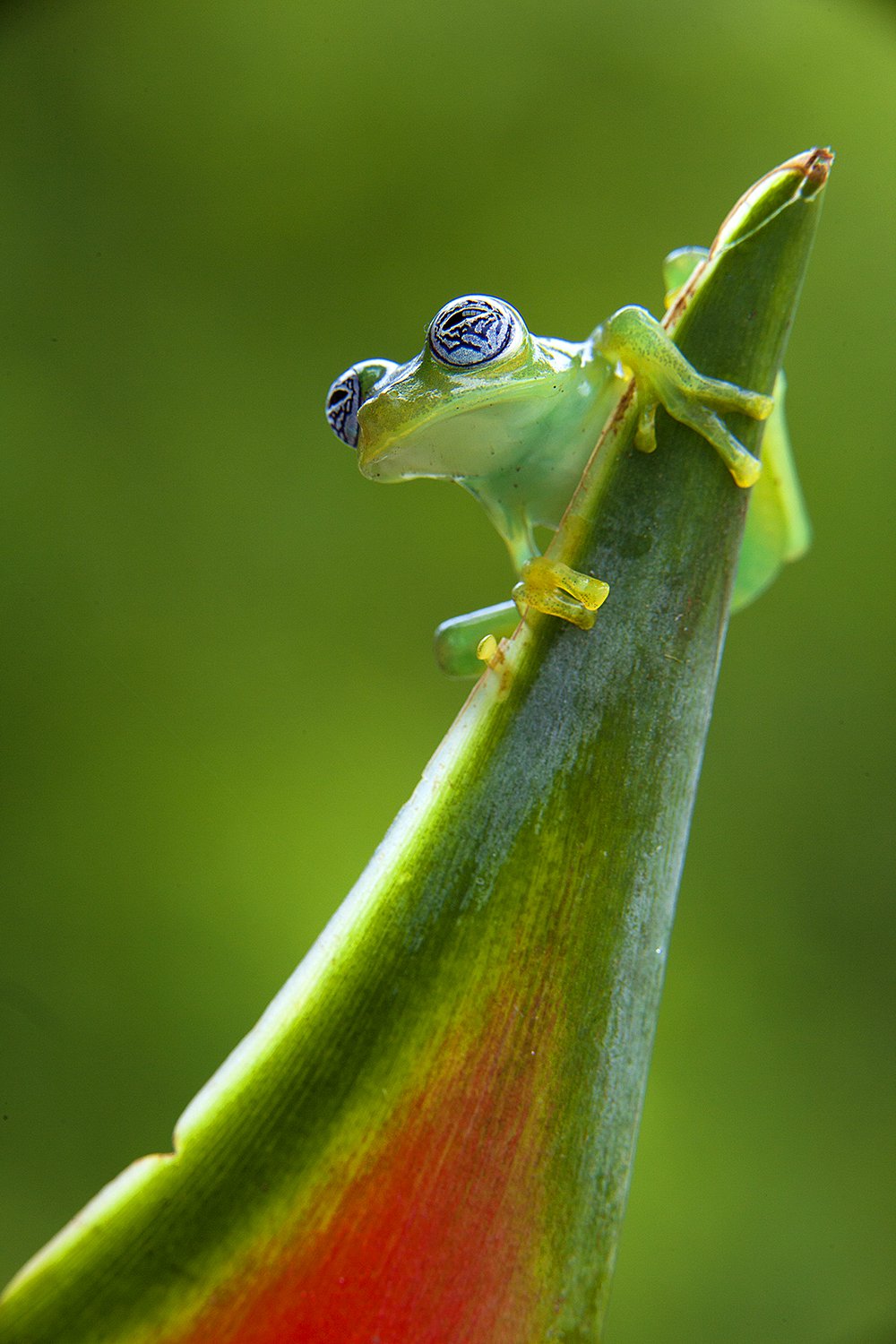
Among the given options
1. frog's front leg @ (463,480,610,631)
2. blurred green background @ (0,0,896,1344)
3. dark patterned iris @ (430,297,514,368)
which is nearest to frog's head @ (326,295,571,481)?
dark patterned iris @ (430,297,514,368)

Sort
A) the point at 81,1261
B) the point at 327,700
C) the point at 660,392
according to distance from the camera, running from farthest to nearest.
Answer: the point at 327,700 < the point at 660,392 < the point at 81,1261

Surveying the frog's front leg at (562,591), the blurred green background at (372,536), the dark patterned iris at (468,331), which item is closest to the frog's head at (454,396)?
the dark patterned iris at (468,331)

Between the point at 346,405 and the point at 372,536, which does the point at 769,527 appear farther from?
the point at 372,536

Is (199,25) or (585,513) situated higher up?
(199,25)

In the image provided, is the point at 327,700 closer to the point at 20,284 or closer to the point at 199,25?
the point at 20,284

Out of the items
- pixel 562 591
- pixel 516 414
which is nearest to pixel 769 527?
pixel 516 414

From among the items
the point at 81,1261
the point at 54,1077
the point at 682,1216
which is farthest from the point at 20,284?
the point at 682,1216

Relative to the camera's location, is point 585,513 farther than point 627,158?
No

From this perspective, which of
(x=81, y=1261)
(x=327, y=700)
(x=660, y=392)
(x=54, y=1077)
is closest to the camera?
(x=81, y=1261)

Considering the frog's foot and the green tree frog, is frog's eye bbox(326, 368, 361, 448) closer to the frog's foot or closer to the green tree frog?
the green tree frog

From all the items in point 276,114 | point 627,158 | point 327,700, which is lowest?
point 327,700
